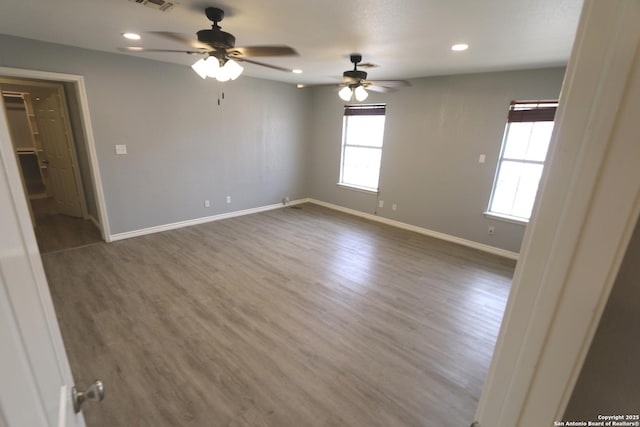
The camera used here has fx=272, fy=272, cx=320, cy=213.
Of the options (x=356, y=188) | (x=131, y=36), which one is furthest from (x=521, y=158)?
(x=131, y=36)

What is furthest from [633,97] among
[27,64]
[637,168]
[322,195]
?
[322,195]

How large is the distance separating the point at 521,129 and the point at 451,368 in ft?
11.4

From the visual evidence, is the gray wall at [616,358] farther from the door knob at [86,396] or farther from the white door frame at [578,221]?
the door knob at [86,396]

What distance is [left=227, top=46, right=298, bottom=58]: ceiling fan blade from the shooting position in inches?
79.0

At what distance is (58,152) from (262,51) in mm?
4915

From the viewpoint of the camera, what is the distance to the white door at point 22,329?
0.41 meters

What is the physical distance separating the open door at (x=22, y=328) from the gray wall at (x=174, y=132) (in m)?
4.04

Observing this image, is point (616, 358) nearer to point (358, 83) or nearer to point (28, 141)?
point (358, 83)

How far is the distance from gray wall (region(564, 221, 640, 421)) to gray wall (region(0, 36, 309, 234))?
16.0 ft

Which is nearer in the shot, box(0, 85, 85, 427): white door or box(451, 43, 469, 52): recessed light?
box(0, 85, 85, 427): white door

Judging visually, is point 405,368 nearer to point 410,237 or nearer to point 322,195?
point 410,237

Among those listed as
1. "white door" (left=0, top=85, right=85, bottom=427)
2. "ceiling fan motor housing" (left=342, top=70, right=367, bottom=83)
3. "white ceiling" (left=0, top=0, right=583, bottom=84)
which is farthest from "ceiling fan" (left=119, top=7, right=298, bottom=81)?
"white door" (left=0, top=85, right=85, bottom=427)

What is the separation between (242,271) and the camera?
3385 mm

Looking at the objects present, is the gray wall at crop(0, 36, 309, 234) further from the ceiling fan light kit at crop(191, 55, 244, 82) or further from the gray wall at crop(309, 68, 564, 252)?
the ceiling fan light kit at crop(191, 55, 244, 82)
